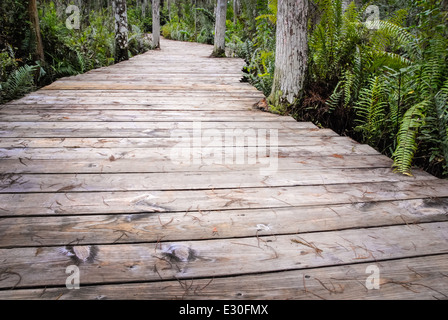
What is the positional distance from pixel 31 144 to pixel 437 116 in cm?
329

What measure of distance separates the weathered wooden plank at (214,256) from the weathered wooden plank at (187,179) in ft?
1.73

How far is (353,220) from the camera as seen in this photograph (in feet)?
4.94

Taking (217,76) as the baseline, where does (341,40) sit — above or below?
above

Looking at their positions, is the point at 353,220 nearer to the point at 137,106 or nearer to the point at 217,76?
the point at 137,106

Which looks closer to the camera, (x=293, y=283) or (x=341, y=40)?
(x=293, y=283)

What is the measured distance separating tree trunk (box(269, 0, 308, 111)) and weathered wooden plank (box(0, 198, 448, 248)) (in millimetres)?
Result: 2083

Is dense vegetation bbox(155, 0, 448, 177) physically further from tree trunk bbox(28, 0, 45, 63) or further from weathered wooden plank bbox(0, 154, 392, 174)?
tree trunk bbox(28, 0, 45, 63)

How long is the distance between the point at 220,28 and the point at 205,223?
818 centimetres

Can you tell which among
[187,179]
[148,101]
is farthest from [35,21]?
[187,179]

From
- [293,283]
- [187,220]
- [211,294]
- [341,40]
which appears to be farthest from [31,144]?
[341,40]

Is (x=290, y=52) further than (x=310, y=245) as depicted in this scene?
Yes

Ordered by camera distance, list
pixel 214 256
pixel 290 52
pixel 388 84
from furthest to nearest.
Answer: pixel 290 52, pixel 388 84, pixel 214 256

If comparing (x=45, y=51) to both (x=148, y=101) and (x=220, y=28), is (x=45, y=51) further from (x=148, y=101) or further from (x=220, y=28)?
(x=220, y=28)

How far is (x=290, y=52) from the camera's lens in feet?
10.9
